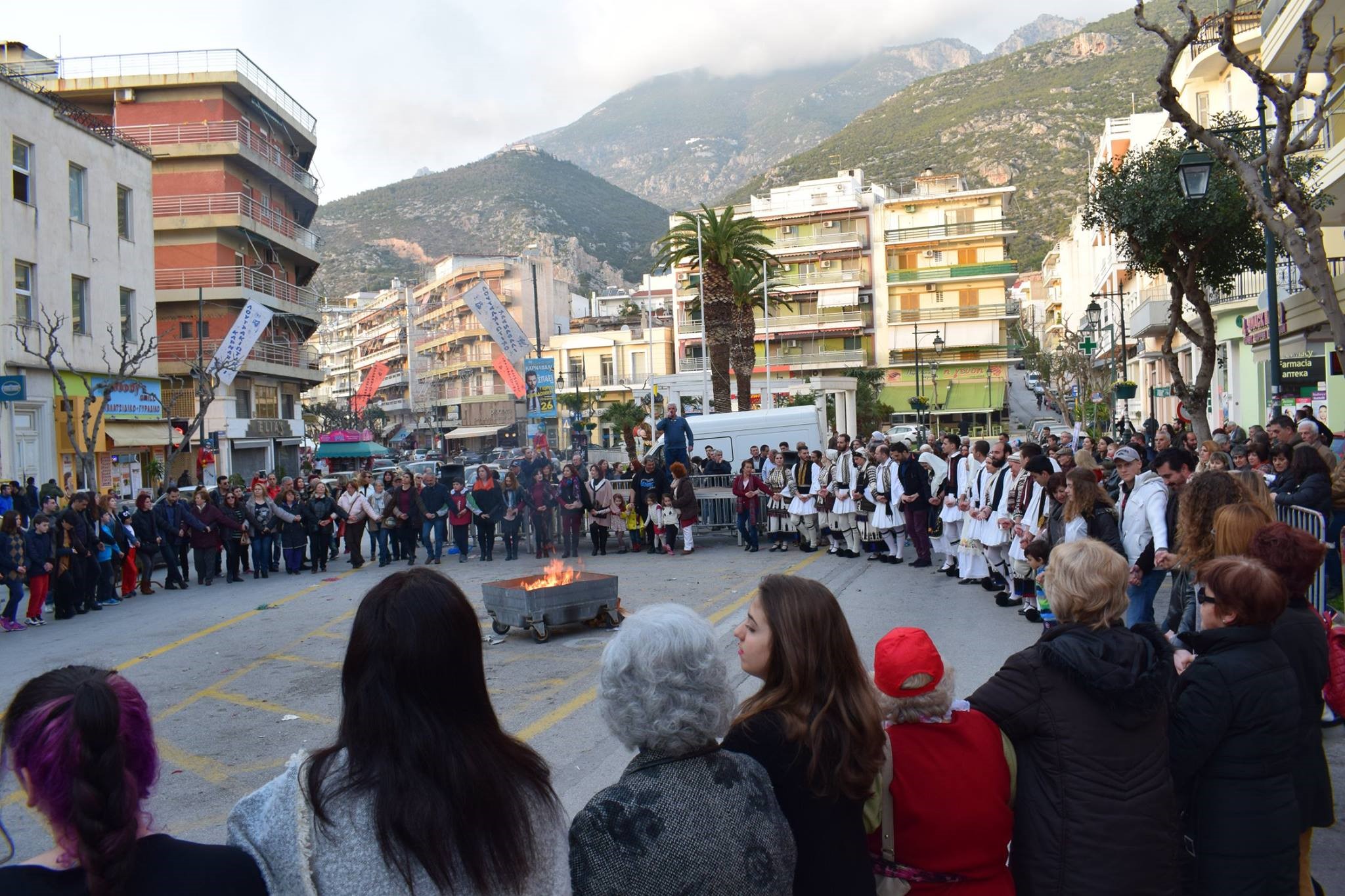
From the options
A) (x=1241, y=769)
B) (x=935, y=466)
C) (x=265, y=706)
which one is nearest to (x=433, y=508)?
(x=935, y=466)

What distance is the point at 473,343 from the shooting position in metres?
94.3

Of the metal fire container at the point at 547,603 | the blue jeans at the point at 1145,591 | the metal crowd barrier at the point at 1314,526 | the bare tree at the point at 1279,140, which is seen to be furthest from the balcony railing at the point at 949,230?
the blue jeans at the point at 1145,591

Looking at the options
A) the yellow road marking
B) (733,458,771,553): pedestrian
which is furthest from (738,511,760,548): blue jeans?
the yellow road marking

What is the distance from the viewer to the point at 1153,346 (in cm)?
4456

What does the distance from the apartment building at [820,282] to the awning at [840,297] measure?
0.15ft

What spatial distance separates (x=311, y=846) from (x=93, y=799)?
17.4 inches

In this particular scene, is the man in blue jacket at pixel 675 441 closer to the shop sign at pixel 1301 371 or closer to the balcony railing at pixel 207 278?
the shop sign at pixel 1301 371

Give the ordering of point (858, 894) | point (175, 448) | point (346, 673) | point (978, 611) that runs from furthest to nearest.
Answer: point (175, 448) → point (978, 611) → point (858, 894) → point (346, 673)

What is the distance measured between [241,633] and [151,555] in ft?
19.1

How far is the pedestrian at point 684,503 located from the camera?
742 inches

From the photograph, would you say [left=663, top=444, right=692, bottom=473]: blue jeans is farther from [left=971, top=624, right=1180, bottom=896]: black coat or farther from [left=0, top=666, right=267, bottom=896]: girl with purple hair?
[left=0, top=666, right=267, bottom=896]: girl with purple hair

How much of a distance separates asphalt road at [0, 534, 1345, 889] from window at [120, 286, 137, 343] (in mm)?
17242

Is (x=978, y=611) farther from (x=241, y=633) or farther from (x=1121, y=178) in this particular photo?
(x=1121, y=178)

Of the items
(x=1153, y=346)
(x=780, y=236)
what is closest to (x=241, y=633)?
(x=1153, y=346)
